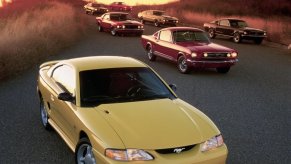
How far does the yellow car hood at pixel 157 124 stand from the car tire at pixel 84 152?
406 mm

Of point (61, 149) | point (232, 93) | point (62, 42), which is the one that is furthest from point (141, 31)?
point (61, 149)

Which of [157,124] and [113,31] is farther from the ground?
[157,124]

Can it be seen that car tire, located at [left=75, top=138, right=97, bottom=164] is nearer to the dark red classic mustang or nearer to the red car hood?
the red car hood

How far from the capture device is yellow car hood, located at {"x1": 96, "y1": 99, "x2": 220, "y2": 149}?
16.0 feet

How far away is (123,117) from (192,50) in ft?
29.0

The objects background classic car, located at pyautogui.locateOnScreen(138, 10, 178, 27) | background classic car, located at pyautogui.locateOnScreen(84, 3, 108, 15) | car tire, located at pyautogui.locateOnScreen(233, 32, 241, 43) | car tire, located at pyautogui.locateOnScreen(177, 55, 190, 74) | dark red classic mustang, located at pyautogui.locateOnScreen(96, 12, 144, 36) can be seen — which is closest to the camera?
car tire, located at pyautogui.locateOnScreen(177, 55, 190, 74)

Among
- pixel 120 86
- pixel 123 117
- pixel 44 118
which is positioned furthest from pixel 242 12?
pixel 123 117

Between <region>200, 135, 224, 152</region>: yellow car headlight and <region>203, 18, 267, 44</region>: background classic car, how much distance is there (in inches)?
832

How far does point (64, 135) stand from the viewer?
6352 millimetres

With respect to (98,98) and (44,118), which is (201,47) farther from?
(98,98)

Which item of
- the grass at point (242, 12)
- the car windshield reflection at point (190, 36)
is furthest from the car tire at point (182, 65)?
the grass at point (242, 12)

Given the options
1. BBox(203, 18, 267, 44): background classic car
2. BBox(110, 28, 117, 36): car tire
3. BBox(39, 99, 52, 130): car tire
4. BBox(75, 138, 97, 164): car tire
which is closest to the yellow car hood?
BBox(75, 138, 97, 164): car tire

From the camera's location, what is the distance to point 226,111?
9.33 m

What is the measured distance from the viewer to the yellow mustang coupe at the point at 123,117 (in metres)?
4.81
